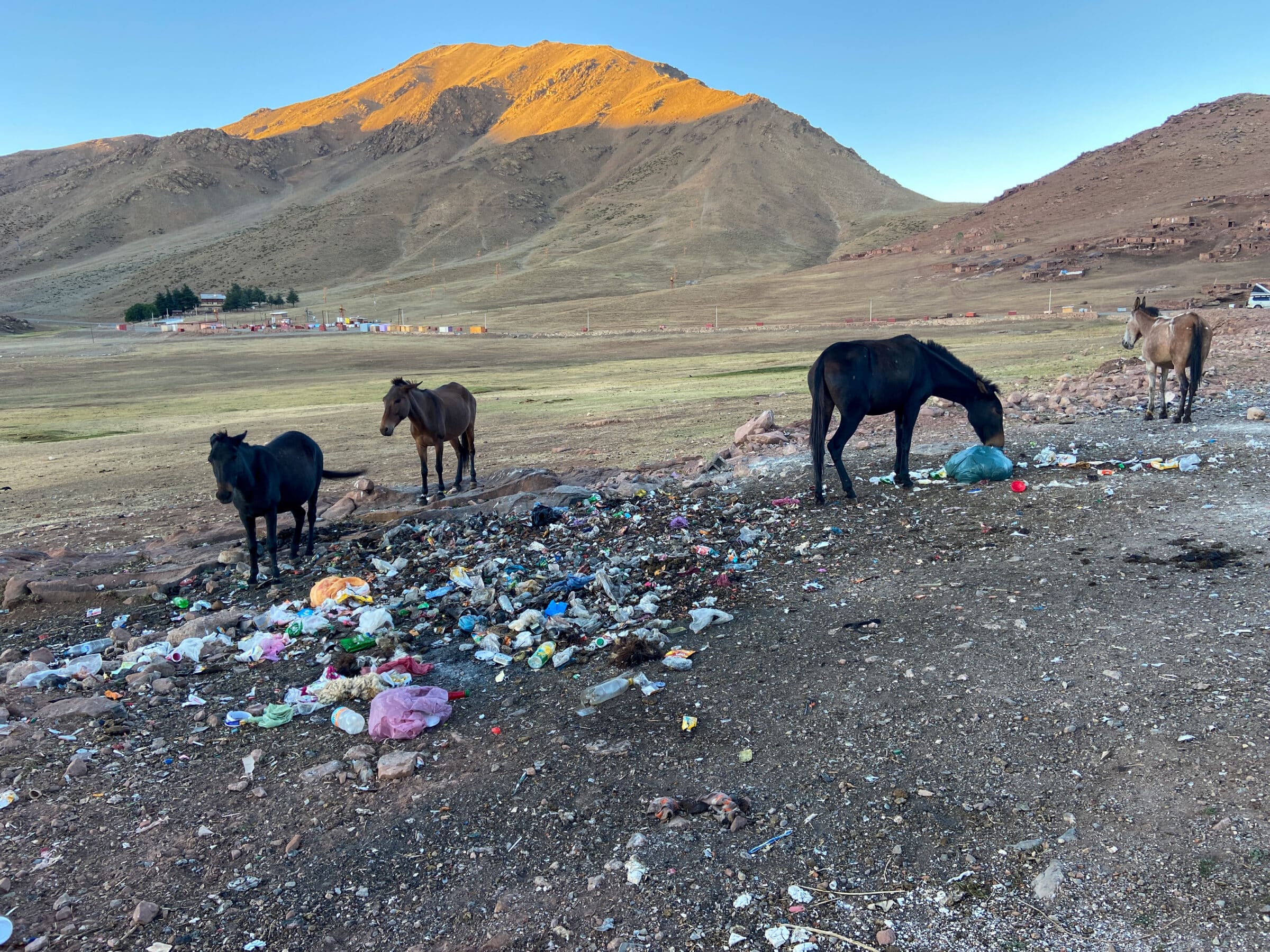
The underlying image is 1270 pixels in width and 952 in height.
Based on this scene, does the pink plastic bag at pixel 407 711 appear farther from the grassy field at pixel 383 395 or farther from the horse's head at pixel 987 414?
the grassy field at pixel 383 395

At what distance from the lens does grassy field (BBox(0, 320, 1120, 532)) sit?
16.1m

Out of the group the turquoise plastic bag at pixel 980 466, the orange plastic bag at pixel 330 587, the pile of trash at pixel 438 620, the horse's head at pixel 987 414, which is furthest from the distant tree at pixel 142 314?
the turquoise plastic bag at pixel 980 466

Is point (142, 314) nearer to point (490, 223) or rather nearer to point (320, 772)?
point (490, 223)

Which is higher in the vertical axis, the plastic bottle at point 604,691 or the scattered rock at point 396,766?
the plastic bottle at point 604,691

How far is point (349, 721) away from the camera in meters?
5.60

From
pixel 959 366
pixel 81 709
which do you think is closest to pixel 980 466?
pixel 959 366

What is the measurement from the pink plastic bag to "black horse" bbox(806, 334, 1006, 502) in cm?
553

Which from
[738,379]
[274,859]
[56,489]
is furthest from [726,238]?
[274,859]

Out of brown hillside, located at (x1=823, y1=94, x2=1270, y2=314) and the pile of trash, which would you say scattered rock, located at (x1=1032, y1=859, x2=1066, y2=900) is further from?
brown hillside, located at (x1=823, y1=94, x2=1270, y2=314)

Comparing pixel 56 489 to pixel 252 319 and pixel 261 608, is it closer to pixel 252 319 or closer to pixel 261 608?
pixel 261 608

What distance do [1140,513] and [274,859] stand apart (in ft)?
27.6

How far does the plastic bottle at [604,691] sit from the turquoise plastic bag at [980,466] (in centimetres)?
602

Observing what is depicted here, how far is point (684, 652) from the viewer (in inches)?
249

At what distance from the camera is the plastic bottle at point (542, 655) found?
6.45m
